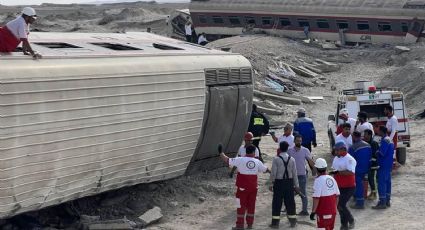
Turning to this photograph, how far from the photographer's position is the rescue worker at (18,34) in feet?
36.4

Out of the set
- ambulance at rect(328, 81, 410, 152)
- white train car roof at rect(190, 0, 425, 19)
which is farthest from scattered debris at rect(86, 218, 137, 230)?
white train car roof at rect(190, 0, 425, 19)

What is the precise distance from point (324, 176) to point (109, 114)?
10.7ft

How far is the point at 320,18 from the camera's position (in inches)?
1608

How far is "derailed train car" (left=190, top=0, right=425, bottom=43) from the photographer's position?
128 feet

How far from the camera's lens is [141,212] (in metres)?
13.5

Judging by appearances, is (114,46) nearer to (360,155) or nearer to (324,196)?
(360,155)

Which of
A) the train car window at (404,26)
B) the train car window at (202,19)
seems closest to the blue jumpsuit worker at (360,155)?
the train car window at (404,26)

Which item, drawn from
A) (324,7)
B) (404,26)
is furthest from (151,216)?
(324,7)

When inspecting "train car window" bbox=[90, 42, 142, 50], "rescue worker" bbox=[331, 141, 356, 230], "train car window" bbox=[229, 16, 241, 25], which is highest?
"train car window" bbox=[90, 42, 142, 50]

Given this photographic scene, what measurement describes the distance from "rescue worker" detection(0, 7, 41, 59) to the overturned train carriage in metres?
0.15

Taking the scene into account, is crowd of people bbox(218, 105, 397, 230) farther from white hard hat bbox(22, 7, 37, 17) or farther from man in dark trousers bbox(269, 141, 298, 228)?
white hard hat bbox(22, 7, 37, 17)

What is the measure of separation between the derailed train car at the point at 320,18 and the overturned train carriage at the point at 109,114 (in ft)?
80.0

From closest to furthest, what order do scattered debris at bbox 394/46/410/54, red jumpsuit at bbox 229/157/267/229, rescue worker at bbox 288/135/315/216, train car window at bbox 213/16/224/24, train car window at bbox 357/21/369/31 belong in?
red jumpsuit at bbox 229/157/267/229, rescue worker at bbox 288/135/315/216, scattered debris at bbox 394/46/410/54, train car window at bbox 357/21/369/31, train car window at bbox 213/16/224/24

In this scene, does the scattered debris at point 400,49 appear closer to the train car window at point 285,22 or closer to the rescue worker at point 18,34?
the train car window at point 285,22
